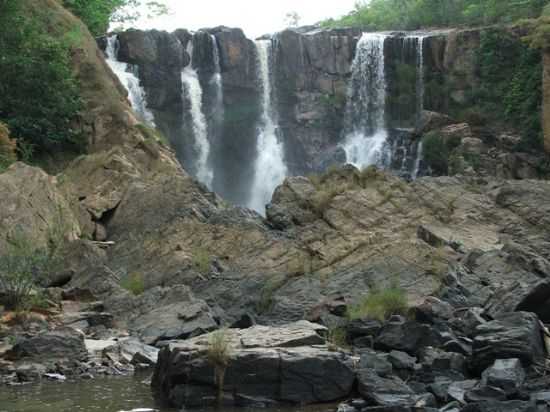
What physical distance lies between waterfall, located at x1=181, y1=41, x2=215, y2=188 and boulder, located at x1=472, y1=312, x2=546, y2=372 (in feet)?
100

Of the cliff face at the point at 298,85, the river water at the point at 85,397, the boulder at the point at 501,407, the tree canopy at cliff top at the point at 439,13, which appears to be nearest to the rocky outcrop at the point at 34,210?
the river water at the point at 85,397

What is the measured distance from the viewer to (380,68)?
47.2 meters

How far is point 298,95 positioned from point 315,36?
3455 millimetres

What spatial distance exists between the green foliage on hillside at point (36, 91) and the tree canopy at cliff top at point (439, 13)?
26740mm

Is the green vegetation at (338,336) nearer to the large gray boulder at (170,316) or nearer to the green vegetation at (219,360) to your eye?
the large gray boulder at (170,316)

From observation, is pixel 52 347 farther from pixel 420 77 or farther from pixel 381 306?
pixel 420 77

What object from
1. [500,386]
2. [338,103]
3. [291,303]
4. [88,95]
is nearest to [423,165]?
[338,103]

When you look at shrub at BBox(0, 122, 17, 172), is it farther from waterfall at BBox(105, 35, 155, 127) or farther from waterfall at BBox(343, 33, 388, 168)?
waterfall at BBox(343, 33, 388, 168)

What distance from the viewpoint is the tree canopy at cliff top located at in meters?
48.8

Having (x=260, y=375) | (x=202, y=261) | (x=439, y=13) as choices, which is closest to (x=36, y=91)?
(x=202, y=261)

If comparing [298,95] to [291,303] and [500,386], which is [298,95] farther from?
[500,386]

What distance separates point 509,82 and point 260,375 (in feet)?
118

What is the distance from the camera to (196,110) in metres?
45.4

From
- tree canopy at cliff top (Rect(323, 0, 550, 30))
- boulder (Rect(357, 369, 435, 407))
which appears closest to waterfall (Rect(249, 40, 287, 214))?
tree canopy at cliff top (Rect(323, 0, 550, 30))
